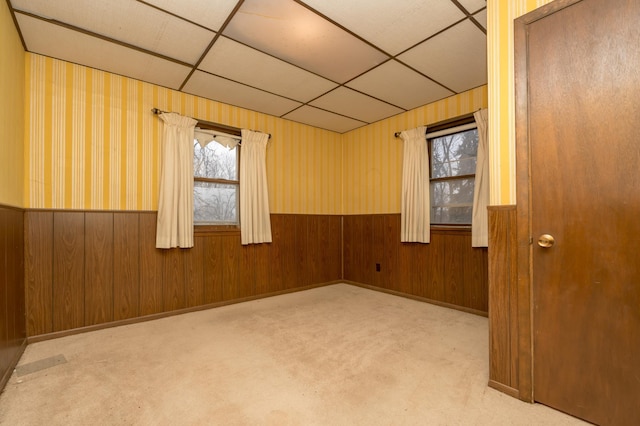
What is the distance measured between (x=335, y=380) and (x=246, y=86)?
10.1 ft

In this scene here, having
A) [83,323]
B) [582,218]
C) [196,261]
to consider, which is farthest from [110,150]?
[582,218]

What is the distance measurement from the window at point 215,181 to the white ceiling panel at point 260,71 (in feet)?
2.91

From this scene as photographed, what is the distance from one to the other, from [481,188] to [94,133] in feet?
13.4

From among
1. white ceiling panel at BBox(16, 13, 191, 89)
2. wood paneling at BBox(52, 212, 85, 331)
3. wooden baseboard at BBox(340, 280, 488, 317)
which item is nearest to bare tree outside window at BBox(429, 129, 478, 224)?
wooden baseboard at BBox(340, 280, 488, 317)

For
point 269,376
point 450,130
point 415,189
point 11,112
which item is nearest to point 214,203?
point 11,112

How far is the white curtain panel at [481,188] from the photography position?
332cm

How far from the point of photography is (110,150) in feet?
10.2

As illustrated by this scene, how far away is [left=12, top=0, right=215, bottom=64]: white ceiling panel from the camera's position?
218cm

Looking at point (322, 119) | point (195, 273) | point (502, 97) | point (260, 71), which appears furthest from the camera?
point (322, 119)

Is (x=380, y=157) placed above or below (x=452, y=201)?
above

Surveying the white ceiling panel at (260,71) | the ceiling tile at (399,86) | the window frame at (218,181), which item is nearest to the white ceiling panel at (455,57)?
the ceiling tile at (399,86)

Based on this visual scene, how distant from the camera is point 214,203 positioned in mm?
3885

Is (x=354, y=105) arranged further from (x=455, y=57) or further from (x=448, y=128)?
(x=455, y=57)

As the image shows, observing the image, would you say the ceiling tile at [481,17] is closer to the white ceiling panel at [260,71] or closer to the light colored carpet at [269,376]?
the white ceiling panel at [260,71]
